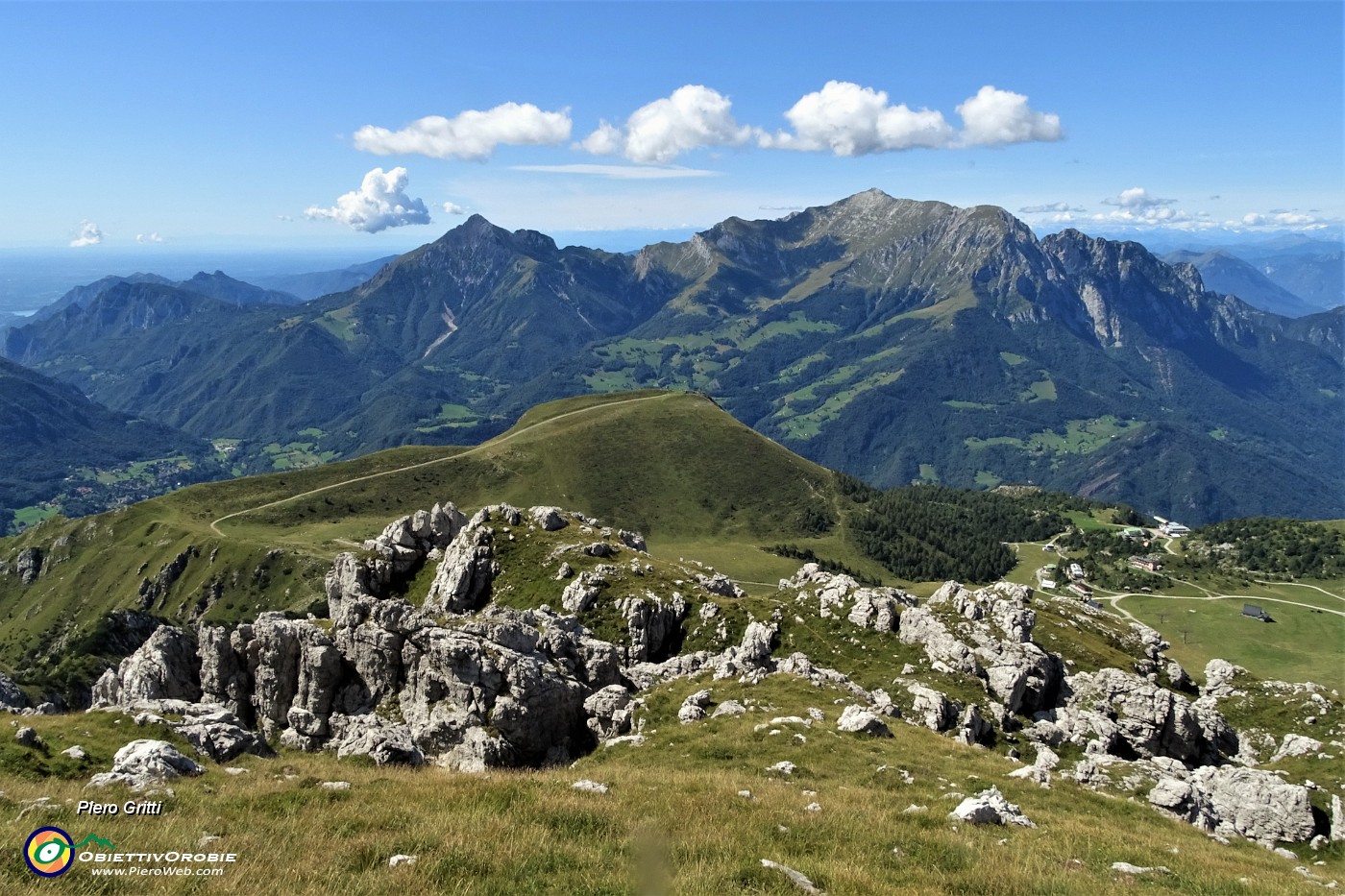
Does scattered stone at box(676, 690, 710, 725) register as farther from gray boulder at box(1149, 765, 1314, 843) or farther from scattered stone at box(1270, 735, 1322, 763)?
scattered stone at box(1270, 735, 1322, 763)

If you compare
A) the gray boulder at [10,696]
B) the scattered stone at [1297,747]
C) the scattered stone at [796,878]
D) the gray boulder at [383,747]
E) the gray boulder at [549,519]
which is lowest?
the scattered stone at [1297,747]

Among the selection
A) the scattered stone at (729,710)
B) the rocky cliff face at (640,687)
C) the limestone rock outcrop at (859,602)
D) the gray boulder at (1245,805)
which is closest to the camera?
the gray boulder at (1245,805)

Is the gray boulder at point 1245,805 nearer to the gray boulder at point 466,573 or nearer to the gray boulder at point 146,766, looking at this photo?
the gray boulder at point 146,766

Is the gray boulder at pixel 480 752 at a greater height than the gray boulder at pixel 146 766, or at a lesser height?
lesser

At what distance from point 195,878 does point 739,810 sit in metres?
14.4

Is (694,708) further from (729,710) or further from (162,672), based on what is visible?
(162,672)

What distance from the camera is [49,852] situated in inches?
560

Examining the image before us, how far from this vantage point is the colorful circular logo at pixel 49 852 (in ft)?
44.9

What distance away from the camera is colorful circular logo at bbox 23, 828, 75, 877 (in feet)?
44.9

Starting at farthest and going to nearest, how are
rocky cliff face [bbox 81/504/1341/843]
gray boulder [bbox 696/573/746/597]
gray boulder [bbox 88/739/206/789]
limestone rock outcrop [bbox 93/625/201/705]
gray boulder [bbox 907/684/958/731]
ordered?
1. gray boulder [bbox 696/573/746/597]
2. limestone rock outcrop [bbox 93/625/201/705]
3. gray boulder [bbox 907/684/958/731]
4. rocky cliff face [bbox 81/504/1341/843]
5. gray boulder [bbox 88/739/206/789]

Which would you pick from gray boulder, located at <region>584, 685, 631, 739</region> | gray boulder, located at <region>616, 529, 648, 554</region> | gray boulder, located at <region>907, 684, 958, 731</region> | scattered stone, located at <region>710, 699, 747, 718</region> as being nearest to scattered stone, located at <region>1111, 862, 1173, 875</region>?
scattered stone, located at <region>710, 699, 747, 718</region>

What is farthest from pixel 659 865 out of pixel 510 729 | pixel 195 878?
pixel 510 729

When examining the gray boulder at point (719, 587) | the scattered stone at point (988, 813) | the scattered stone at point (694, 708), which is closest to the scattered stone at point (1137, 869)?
the scattered stone at point (988, 813)

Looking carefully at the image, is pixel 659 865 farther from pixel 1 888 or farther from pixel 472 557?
pixel 472 557
